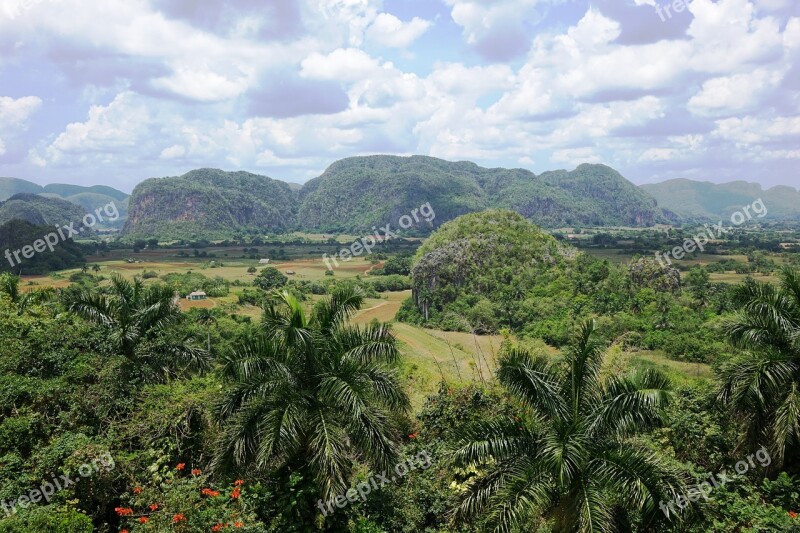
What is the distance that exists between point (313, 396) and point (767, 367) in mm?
7999

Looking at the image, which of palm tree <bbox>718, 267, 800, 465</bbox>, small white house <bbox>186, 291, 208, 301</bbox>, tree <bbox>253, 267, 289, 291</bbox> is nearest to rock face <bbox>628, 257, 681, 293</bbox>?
tree <bbox>253, 267, 289, 291</bbox>

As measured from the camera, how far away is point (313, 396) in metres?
8.70

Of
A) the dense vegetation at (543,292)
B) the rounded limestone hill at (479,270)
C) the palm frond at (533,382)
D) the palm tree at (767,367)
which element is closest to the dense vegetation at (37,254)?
the rounded limestone hill at (479,270)

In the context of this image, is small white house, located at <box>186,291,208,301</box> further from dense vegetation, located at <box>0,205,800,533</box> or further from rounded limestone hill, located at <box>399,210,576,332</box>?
dense vegetation, located at <box>0,205,800,533</box>

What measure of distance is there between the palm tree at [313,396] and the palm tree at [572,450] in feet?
5.15

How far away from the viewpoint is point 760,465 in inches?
400

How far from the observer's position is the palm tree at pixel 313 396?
8.15m

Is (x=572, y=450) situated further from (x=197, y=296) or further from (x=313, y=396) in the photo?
(x=197, y=296)

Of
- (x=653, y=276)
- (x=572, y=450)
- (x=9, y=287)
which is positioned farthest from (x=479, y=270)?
(x=572, y=450)

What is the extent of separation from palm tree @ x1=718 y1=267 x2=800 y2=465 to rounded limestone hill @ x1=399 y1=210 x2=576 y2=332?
41.9 metres

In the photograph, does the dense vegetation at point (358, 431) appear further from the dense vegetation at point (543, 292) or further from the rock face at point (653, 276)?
Answer: the rock face at point (653, 276)

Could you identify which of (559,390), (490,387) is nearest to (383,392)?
(559,390)

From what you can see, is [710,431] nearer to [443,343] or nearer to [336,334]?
[336,334]

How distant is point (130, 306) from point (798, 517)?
44.7 ft
